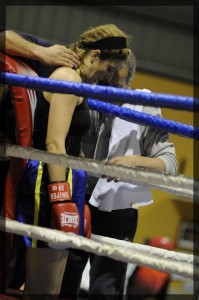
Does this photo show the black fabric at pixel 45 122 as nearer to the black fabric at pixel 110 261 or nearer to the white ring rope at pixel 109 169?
the white ring rope at pixel 109 169

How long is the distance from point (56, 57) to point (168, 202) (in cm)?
422

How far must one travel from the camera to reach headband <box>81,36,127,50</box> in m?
1.80

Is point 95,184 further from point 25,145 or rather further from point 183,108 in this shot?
point 183,108

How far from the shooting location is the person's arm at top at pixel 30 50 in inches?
64.0

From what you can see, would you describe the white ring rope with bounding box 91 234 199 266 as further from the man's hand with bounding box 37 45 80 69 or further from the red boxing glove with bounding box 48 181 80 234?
the man's hand with bounding box 37 45 80 69

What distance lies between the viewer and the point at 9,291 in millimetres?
1639

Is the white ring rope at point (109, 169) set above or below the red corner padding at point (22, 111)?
below

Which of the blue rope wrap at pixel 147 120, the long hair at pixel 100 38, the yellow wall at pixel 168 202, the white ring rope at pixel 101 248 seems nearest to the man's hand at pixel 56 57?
the long hair at pixel 100 38

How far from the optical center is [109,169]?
1.42 metres

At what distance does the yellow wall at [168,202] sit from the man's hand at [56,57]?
3834 millimetres

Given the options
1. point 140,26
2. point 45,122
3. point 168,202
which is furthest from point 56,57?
point 140,26

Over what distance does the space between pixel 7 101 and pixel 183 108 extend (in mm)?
577

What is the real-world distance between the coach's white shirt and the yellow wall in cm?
346

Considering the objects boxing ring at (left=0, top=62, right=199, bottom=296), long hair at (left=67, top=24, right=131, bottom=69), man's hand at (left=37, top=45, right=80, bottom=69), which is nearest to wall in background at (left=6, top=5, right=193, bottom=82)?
long hair at (left=67, top=24, right=131, bottom=69)
